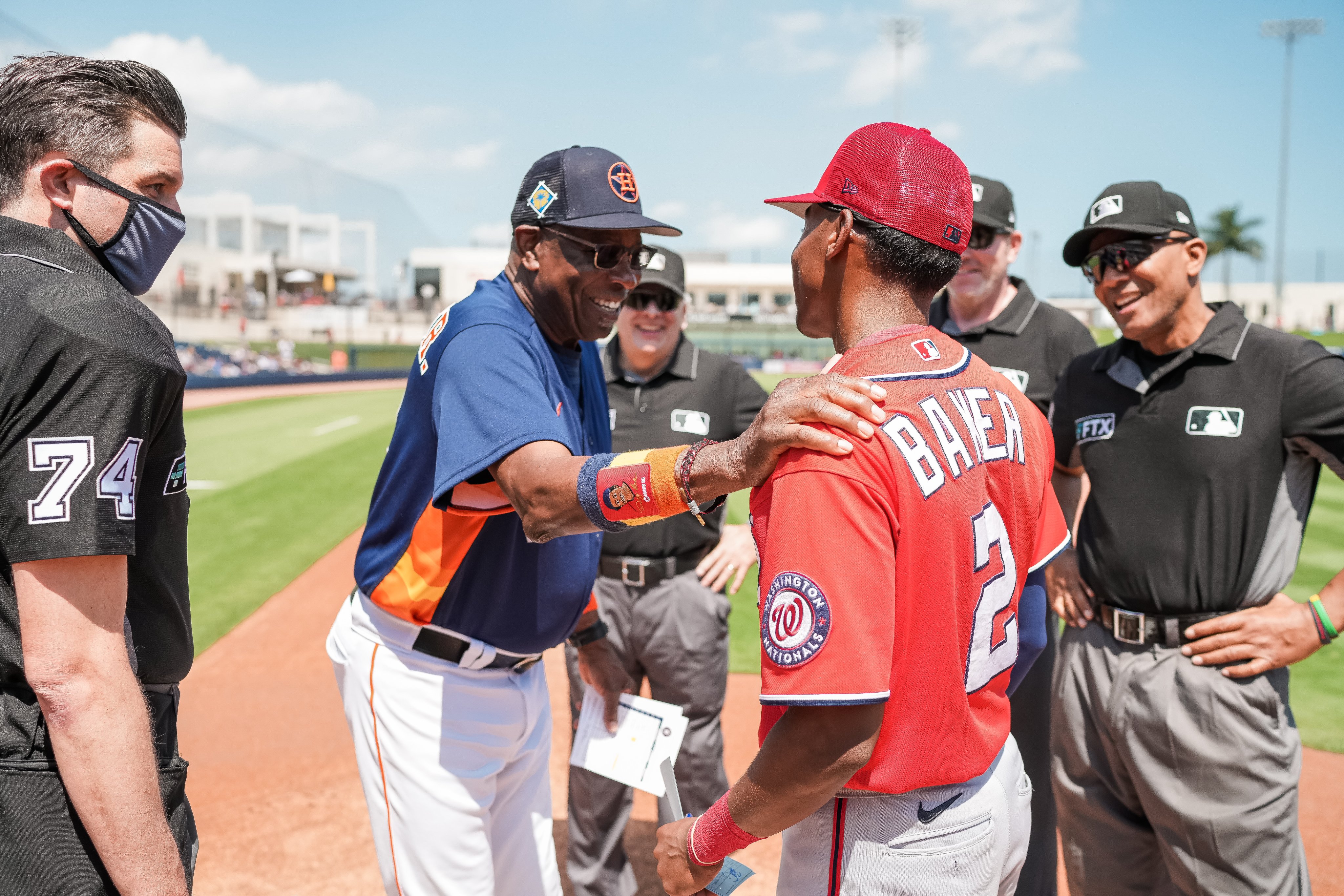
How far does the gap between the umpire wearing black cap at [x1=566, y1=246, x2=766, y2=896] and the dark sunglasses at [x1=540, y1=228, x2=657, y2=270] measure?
1.30 metres

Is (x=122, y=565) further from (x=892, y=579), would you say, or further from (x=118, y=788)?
(x=892, y=579)

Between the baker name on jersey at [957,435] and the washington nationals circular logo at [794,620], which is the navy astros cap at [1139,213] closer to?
the baker name on jersey at [957,435]

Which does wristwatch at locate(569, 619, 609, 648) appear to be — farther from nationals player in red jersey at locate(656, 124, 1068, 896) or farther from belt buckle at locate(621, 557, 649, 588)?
nationals player in red jersey at locate(656, 124, 1068, 896)

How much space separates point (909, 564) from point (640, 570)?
260cm

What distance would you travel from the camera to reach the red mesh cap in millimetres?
1820

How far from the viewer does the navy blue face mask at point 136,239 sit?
6.10 ft

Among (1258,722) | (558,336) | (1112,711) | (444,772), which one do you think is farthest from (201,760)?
(1258,722)

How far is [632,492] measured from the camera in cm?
200

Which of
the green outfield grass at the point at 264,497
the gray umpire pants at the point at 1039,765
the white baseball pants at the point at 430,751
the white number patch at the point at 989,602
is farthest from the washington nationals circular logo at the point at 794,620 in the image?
the green outfield grass at the point at 264,497

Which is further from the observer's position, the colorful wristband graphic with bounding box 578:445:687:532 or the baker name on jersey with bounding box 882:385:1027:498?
the colorful wristband graphic with bounding box 578:445:687:532

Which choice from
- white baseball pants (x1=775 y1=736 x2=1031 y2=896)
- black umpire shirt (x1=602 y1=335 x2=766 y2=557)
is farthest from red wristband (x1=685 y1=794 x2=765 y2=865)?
black umpire shirt (x1=602 y1=335 x2=766 y2=557)

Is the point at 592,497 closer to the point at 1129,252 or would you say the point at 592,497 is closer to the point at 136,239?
the point at 136,239

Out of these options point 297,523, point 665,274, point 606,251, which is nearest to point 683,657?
point 665,274

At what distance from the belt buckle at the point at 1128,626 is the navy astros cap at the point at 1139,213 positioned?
1356mm
